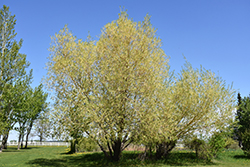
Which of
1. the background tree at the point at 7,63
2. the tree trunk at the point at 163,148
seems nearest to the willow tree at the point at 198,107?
the tree trunk at the point at 163,148

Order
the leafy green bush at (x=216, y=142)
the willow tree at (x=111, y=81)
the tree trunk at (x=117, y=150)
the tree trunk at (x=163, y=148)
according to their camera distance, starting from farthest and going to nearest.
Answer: the leafy green bush at (x=216, y=142) → the tree trunk at (x=163, y=148) → the tree trunk at (x=117, y=150) → the willow tree at (x=111, y=81)

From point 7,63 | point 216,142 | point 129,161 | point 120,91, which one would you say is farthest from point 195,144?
point 7,63

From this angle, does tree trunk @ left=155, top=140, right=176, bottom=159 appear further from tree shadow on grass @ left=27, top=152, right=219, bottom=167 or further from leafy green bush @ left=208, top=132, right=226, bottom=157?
leafy green bush @ left=208, top=132, right=226, bottom=157

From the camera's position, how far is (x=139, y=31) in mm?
16266

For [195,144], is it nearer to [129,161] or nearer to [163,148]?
[163,148]

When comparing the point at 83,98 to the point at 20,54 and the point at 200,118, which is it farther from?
the point at 20,54

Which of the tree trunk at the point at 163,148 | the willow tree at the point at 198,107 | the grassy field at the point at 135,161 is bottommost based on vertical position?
the grassy field at the point at 135,161

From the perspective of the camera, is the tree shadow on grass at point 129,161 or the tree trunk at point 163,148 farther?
the tree trunk at point 163,148

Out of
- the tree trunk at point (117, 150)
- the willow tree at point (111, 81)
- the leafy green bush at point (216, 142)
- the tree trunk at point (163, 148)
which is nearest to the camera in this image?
the willow tree at point (111, 81)

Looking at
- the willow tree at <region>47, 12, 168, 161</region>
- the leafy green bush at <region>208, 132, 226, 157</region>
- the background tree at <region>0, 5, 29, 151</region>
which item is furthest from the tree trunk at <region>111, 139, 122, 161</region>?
the background tree at <region>0, 5, 29, 151</region>

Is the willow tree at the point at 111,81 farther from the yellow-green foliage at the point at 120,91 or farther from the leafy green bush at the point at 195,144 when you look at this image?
the leafy green bush at the point at 195,144

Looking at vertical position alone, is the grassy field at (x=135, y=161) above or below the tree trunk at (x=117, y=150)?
below

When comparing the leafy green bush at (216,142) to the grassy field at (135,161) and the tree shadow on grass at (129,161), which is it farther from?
the tree shadow on grass at (129,161)

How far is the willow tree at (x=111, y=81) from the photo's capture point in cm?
1366
